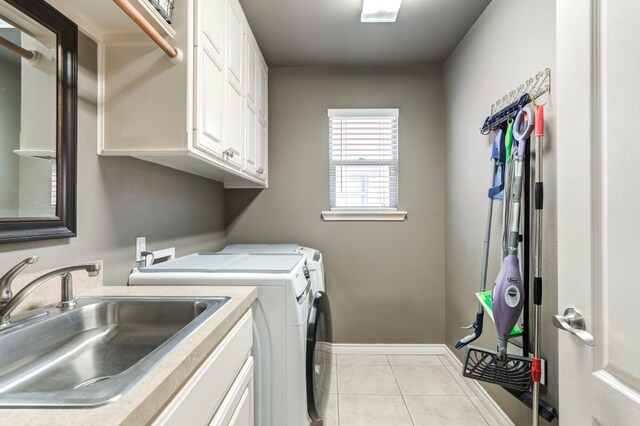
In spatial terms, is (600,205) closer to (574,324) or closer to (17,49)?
(574,324)

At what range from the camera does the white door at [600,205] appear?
67cm

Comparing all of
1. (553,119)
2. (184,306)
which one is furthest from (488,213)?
(184,306)

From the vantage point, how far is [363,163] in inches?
114

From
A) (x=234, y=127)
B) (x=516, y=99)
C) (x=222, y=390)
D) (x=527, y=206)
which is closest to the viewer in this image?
(x=222, y=390)

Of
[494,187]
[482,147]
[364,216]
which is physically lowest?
[364,216]

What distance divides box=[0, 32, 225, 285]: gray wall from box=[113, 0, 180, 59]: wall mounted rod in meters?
0.33

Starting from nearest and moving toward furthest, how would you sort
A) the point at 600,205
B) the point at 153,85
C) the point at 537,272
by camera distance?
the point at 600,205
the point at 153,85
the point at 537,272

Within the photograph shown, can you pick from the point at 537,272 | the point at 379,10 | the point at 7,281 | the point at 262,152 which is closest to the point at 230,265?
the point at 7,281

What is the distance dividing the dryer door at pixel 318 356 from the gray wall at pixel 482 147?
3.38ft

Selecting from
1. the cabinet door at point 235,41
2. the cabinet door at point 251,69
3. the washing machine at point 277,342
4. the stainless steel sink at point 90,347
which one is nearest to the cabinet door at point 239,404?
the washing machine at point 277,342

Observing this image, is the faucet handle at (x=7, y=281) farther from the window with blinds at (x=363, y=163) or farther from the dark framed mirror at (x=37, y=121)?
the window with blinds at (x=363, y=163)

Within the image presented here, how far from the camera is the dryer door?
1.39 metres

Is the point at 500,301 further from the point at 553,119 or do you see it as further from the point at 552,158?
the point at 553,119

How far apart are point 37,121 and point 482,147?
226 centimetres
